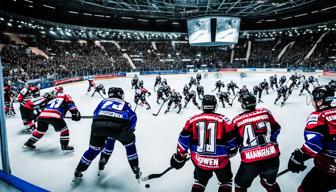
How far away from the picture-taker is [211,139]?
242 centimetres

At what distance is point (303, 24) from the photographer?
103 ft

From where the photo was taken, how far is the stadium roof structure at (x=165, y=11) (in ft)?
73.3

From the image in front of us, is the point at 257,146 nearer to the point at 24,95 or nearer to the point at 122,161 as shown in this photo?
the point at 122,161

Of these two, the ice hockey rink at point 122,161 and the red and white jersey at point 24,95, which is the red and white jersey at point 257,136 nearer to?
the ice hockey rink at point 122,161

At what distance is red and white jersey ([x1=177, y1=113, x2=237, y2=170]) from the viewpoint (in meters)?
2.42

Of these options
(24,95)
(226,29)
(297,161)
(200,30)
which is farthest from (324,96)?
(226,29)

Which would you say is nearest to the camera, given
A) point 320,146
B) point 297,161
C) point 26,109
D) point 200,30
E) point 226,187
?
point 320,146

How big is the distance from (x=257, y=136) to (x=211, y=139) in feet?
1.71

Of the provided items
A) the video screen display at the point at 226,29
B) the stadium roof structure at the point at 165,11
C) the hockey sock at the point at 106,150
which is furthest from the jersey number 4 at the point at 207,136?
the video screen display at the point at 226,29

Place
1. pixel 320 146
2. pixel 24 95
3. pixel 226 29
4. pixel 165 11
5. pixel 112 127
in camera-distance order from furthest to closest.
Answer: pixel 165 11
pixel 226 29
pixel 24 95
pixel 112 127
pixel 320 146

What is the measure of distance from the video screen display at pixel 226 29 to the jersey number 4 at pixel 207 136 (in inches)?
1065

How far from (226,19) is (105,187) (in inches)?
1098

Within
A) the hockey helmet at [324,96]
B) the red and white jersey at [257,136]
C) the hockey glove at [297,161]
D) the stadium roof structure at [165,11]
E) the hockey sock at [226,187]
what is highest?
the stadium roof structure at [165,11]

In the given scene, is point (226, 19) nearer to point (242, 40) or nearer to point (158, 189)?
point (242, 40)
